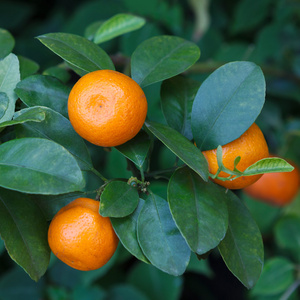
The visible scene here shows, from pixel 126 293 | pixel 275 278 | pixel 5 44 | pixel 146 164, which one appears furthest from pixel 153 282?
pixel 5 44

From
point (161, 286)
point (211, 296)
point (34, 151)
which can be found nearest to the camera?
point (34, 151)

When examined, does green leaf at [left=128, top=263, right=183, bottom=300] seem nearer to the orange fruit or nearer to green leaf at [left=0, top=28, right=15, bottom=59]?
the orange fruit

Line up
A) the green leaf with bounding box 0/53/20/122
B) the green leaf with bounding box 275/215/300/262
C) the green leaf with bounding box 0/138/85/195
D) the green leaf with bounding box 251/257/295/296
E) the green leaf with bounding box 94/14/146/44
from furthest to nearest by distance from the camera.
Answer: the green leaf with bounding box 275/215/300/262, the green leaf with bounding box 251/257/295/296, the green leaf with bounding box 94/14/146/44, the green leaf with bounding box 0/53/20/122, the green leaf with bounding box 0/138/85/195

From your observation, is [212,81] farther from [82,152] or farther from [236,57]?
[236,57]

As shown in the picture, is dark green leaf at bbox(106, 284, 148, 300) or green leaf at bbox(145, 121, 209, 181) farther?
dark green leaf at bbox(106, 284, 148, 300)

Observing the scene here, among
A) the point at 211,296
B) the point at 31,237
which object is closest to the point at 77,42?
the point at 31,237

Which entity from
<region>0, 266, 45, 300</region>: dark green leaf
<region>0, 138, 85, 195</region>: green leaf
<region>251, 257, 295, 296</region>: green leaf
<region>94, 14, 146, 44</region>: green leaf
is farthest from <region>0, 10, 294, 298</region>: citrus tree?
<region>0, 266, 45, 300</region>: dark green leaf

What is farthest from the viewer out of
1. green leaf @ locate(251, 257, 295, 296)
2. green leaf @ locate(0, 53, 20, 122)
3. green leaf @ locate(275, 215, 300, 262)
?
green leaf @ locate(275, 215, 300, 262)
